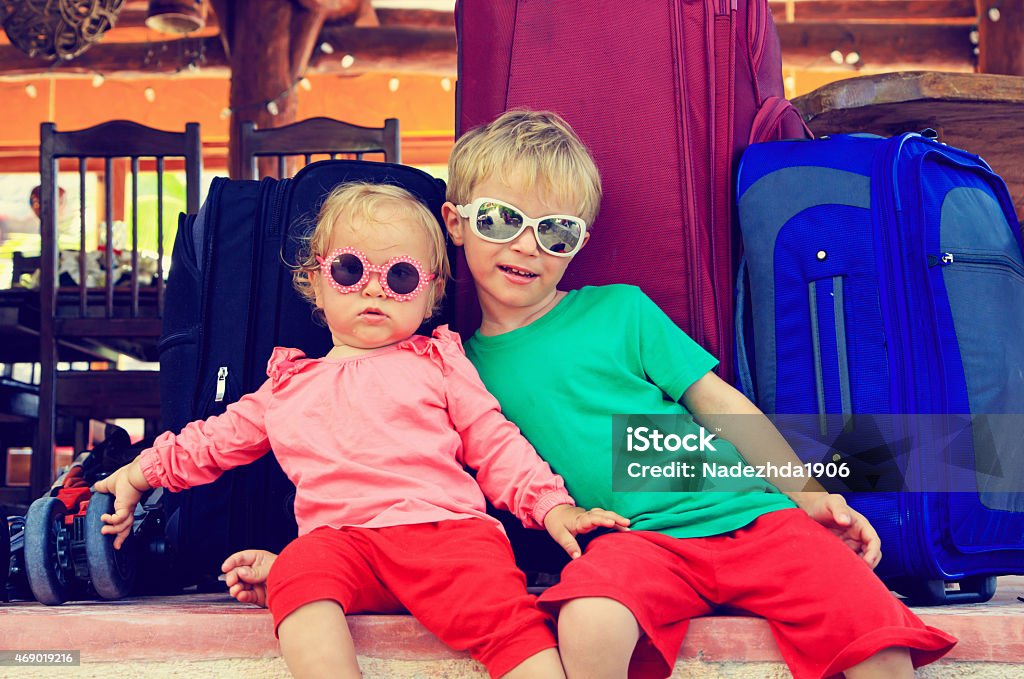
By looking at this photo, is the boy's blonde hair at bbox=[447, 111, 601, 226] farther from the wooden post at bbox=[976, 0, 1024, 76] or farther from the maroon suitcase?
the wooden post at bbox=[976, 0, 1024, 76]

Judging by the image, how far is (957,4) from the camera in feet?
19.3

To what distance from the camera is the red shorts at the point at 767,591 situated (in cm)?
113

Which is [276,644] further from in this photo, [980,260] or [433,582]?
[980,260]

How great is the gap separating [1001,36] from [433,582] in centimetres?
477

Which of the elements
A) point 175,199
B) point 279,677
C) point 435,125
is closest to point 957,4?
point 435,125

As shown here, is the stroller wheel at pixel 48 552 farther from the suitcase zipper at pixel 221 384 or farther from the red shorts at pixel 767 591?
the red shorts at pixel 767 591

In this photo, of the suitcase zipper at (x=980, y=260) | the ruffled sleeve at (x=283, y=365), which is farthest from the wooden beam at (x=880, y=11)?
the ruffled sleeve at (x=283, y=365)

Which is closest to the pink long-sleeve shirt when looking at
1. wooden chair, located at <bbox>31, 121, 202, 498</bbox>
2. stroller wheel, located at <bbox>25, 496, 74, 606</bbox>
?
stroller wheel, located at <bbox>25, 496, 74, 606</bbox>

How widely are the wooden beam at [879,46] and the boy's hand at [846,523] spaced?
4.67 metres

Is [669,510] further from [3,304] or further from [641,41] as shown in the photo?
[3,304]

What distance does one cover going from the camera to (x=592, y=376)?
4.71ft

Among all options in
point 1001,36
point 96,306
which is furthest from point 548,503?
point 1001,36

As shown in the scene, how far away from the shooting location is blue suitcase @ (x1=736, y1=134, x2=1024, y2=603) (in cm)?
135

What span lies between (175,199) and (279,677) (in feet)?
21.2
